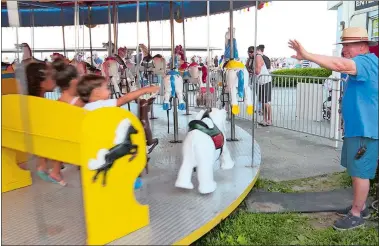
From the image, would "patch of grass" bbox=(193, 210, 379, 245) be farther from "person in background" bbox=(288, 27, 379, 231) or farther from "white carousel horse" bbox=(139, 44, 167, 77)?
"white carousel horse" bbox=(139, 44, 167, 77)

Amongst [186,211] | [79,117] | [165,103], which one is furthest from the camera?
[165,103]

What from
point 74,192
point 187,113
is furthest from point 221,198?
point 187,113

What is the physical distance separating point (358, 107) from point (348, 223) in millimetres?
968

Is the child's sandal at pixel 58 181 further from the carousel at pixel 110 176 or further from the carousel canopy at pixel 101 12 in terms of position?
the carousel canopy at pixel 101 12

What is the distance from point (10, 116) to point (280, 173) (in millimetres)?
3114

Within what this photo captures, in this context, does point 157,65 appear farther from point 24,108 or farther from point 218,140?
point 24,108

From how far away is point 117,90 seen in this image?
522 centimetres

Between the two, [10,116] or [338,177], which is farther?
[338,177]

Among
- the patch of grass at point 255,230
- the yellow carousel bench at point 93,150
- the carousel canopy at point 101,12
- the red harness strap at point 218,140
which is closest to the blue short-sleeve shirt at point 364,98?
the patch of grass at point 255,230

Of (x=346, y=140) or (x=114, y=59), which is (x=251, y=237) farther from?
(x=114, y=59)

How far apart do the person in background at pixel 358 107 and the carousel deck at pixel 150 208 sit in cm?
93

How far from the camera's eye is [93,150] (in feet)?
7.68

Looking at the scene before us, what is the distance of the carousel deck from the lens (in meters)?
2.58

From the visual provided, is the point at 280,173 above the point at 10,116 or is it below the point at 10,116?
below
